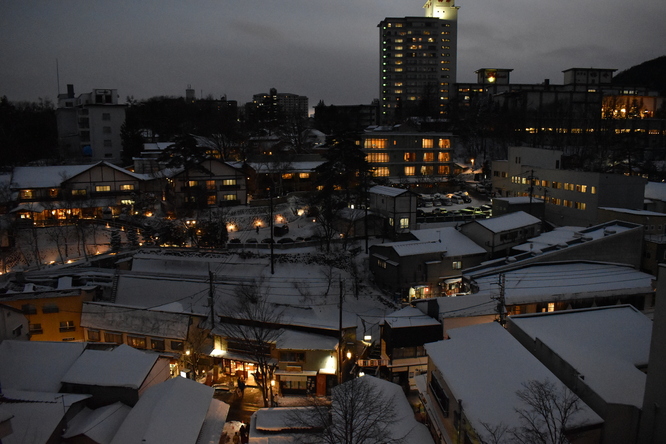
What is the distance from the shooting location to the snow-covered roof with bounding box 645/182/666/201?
29.8m

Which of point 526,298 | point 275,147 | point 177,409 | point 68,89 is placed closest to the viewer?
point 177,409

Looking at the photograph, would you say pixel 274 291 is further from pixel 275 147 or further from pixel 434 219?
pixel 275 147

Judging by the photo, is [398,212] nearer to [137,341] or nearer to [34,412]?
[137,341]

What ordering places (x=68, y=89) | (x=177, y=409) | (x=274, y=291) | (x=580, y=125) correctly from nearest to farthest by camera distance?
1. (x=177, y=409)
2. (x=274, y=291)
3. (x=68, y=89)
4. (x=580, y=125)

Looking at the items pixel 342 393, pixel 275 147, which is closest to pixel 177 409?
pixel 342 393

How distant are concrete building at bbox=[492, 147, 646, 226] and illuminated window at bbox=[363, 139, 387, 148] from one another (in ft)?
36.0

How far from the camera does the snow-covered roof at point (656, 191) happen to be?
29.8 m

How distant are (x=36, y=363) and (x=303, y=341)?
765cm

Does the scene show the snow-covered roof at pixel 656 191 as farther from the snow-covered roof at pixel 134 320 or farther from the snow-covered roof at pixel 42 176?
the snow-covered roof at pixel 42 176

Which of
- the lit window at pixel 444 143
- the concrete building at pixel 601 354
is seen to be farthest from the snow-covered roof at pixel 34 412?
the lit window at pixel 444 143

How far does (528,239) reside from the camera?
77.4ft

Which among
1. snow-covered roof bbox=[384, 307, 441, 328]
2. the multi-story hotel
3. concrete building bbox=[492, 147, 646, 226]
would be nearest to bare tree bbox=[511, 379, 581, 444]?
snow-covered roof bbox=[384, 307, 441, 328]

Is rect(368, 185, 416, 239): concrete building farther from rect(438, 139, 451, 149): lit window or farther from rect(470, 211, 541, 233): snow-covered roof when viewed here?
rect(438, 139, 451, 149): lit window

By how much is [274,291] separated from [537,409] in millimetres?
13972
